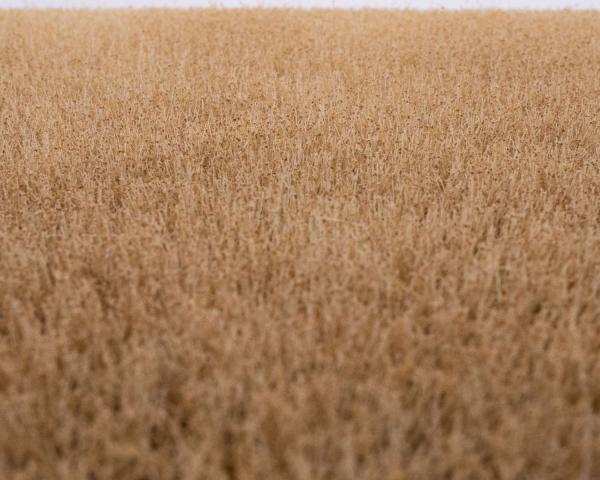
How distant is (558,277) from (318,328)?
116 cm

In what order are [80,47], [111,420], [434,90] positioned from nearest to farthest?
[111,420] < [434,90] < [80,47]

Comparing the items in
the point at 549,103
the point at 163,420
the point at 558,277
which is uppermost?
the point at 549,103

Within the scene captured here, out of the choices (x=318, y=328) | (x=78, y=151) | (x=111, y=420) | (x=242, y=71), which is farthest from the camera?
(x=242, y=71)

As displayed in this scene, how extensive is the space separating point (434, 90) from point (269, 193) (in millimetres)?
3322

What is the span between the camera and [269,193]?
3.40 m

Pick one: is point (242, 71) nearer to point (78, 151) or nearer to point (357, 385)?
point (78, 151)

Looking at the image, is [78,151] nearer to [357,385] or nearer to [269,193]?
[269,193]

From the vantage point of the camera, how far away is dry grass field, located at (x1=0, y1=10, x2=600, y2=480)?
1802 millimetres

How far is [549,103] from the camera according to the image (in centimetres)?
561

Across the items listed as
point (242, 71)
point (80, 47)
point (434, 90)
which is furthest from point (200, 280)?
point (80, 47)

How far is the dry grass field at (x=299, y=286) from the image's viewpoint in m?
1.80

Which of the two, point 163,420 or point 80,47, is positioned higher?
point 80,47

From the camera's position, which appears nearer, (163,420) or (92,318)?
(163,420)

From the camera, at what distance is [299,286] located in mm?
2598
